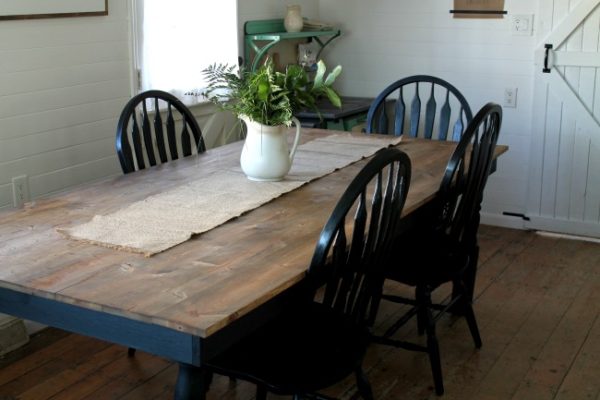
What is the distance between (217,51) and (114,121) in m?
0.97

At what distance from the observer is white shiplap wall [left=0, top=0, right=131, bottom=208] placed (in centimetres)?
329

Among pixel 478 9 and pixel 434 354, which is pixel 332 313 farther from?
pixel 478 9

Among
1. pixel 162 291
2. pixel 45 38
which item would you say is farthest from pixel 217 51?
pixel 162 291

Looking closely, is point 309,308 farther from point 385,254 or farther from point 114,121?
point 114,121

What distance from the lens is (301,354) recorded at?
2.26 m

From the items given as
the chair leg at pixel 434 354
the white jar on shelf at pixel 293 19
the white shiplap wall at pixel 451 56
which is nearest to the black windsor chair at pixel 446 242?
the chair leg at pixel 434 354

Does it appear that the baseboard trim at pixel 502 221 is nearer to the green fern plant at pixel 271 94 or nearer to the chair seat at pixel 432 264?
the chair seat at pixel 432 264

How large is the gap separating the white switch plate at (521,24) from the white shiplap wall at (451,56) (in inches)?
1.0

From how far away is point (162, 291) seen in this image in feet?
6.42

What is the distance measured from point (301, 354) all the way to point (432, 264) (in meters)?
0.99

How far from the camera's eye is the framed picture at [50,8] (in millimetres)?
3189

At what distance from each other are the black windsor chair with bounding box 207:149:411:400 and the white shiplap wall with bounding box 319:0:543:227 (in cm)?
284

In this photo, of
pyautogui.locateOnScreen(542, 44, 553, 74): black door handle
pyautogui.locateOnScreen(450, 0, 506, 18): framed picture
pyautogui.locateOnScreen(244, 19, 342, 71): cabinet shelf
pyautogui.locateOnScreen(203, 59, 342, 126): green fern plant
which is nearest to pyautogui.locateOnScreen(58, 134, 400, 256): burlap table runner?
pyautogui.locateOnScreen(203, 59, 342, 126): green fern plant

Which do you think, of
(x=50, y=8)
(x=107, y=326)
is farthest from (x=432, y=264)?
(x=50, y=8)
